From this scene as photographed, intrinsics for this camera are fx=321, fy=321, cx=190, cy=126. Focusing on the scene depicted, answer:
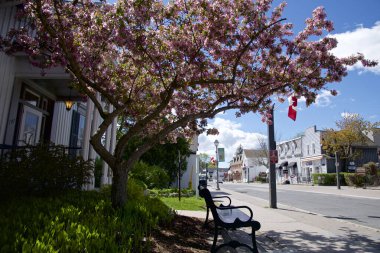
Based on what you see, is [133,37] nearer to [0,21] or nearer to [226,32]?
[226,32]

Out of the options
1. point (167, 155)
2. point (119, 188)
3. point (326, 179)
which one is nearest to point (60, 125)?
point (119, 188)

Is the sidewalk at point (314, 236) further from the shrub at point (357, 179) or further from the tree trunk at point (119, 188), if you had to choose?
the shrub at point (357, 179)

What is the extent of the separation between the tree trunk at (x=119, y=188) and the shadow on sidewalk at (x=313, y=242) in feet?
9.87

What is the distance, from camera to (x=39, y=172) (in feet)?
21.1

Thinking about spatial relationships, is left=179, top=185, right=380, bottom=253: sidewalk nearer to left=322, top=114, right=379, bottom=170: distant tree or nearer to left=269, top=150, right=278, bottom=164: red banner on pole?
left=269, top=150, right=278, bottom=164: red banner on pole

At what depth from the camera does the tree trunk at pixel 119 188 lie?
6492 millimetres

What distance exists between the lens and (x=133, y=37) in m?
6.54

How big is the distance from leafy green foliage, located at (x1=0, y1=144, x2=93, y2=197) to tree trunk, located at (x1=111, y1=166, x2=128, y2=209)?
1.18 meters

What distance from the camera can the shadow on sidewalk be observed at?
6.27 meters

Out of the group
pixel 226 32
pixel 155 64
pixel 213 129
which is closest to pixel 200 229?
pixel 213 129

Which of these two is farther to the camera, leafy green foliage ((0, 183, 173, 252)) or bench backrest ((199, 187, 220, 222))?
bench backrest ((199, 187, 220, 222))

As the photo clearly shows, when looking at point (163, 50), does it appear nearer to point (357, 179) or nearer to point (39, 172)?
point (39, 172)

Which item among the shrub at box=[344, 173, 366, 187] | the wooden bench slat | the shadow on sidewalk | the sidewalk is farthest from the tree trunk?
the shrub at box=[344, 173, 366, 187]

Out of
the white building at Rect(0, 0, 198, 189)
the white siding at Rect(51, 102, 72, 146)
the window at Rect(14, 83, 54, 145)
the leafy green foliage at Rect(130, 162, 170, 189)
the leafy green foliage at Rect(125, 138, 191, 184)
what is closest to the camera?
the white building at Rect(0, 0, 198, 189)
